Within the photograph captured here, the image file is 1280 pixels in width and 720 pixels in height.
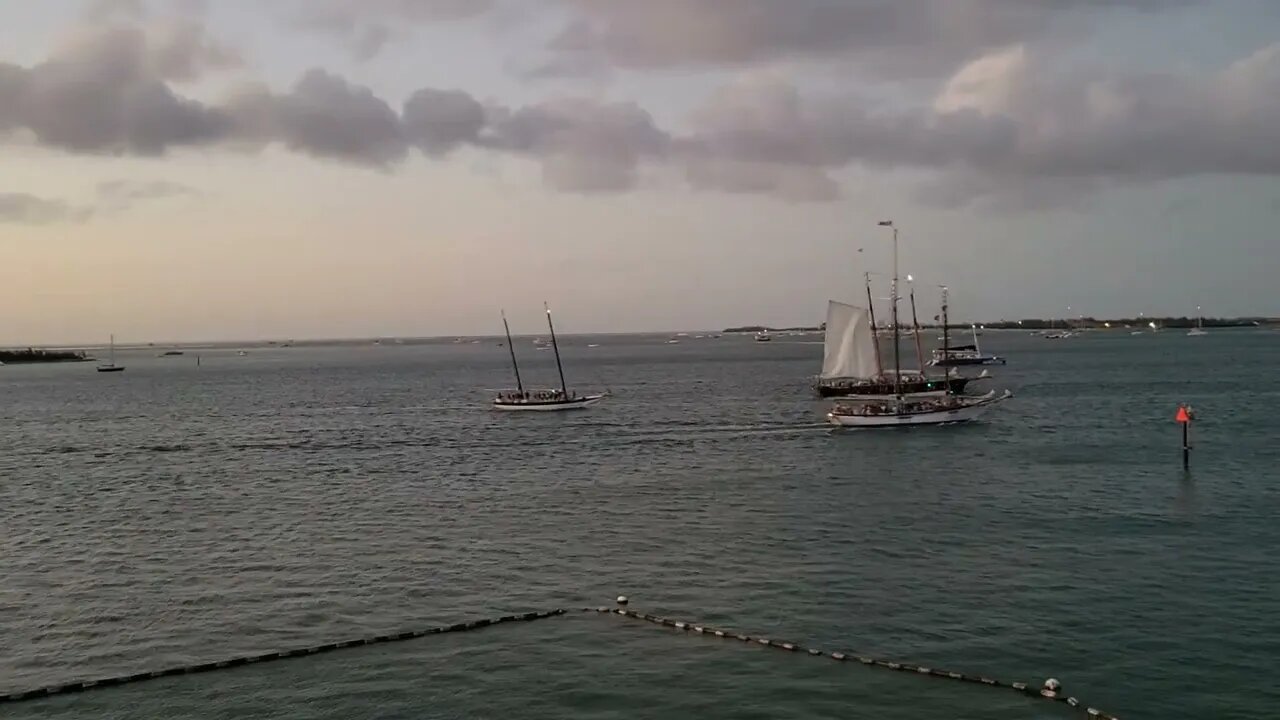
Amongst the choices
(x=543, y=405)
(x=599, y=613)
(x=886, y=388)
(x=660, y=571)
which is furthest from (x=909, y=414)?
(x=599, y=613)

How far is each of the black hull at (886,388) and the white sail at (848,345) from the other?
1405mm

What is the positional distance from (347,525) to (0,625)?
14910mm

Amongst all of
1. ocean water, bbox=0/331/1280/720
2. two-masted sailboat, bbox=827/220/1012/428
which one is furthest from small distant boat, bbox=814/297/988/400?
ocean water, bbox=0/331/1280/720

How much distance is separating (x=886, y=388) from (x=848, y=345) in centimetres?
610

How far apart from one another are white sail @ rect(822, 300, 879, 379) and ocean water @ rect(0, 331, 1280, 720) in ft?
100

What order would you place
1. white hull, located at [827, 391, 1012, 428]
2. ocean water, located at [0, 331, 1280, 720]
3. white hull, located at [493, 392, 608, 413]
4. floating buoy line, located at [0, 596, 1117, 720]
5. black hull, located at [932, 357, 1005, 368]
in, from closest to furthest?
floating buoy line, located at [0, 596, 1117, 720] → ocean water, located at [0, 331, 1280, 720] → white hull, located at [827, 391, 1012, 428] → white hull, located at [493, 392, 608, 413] → black hull, located at [932, 357, 1005, 368]

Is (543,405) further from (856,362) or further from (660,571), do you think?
(660,571)

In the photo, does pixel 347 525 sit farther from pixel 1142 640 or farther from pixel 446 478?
pixel 1142 640

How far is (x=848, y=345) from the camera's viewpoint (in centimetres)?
10219

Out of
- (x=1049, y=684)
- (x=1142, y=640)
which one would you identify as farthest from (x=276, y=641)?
(x=1142, y=640)

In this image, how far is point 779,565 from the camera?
1236 inches

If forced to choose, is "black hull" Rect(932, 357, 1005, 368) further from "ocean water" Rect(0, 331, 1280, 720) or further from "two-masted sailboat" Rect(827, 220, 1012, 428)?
"ocean water" Rect(0, 331, 1280, 720)

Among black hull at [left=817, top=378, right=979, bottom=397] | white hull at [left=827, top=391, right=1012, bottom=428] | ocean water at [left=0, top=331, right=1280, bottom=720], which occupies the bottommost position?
ocean water at [left=0, top=331, right=1280, bottom=720]

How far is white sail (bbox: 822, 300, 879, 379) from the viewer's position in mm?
100625
